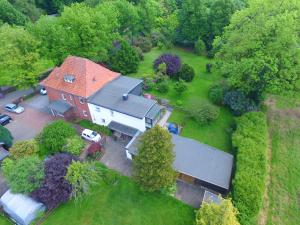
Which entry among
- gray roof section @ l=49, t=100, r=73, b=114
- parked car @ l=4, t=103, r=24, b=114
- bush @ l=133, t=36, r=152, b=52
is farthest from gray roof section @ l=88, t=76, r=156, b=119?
bush @ l=133, t=36, r=152, b=52

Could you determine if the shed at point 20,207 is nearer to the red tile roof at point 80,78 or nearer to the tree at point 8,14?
the red tile roof at point 80,78

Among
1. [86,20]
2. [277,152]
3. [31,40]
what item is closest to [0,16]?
[31,40]

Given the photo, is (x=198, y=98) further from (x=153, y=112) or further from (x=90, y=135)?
(x=90, y=135)

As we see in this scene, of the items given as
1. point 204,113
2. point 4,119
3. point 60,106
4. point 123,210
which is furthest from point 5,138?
point 204,113

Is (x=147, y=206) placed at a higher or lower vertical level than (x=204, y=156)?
lower

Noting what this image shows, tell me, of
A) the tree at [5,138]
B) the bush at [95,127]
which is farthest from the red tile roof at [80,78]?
the tree at [5,138]

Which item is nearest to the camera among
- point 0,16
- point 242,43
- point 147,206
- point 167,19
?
point 147,206

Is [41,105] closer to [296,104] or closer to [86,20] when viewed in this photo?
[86,20]
